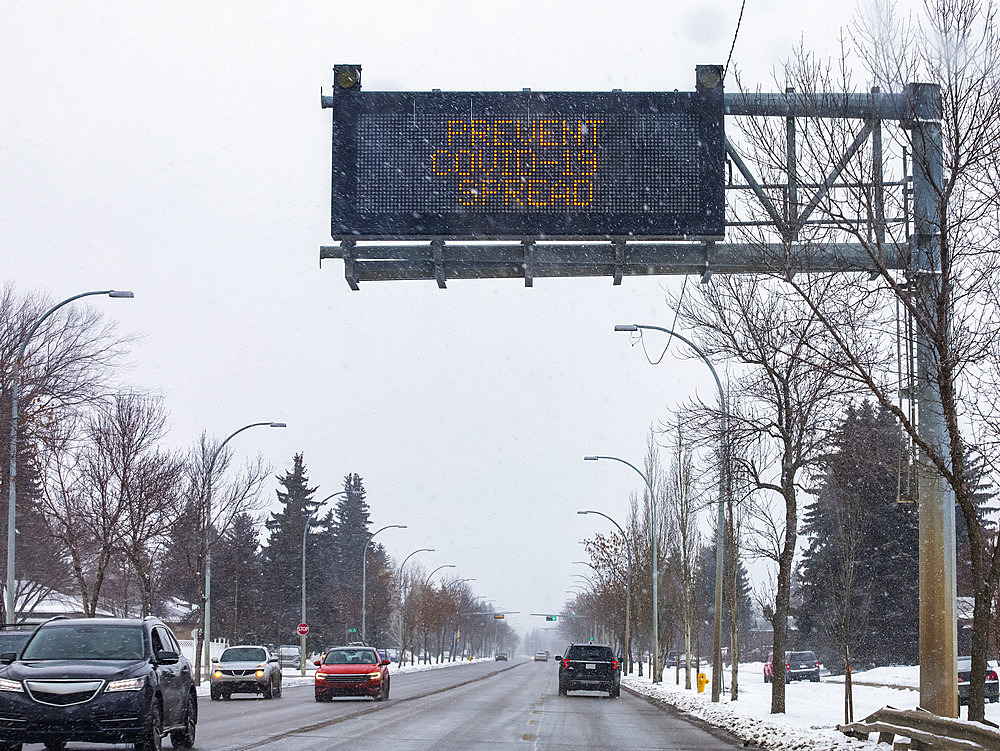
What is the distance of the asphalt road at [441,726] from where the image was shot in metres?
17.9

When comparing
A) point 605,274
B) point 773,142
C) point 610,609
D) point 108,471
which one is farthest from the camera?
point 610,609

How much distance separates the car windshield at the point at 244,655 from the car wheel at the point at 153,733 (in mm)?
21329

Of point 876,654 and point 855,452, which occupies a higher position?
point 855,452

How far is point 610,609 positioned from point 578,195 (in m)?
70.6

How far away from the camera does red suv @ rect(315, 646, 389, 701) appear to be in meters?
32.2

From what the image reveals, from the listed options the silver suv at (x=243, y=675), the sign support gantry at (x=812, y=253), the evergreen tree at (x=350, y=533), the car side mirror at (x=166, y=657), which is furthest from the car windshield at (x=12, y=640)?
the evergreen tree at (x=350, y=533)

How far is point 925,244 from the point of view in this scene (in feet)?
46.1

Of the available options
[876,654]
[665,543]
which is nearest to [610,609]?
[876,654]

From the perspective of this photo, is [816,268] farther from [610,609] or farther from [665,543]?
[610,609]

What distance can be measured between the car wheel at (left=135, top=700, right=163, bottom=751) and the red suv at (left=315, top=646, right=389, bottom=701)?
58.1ft

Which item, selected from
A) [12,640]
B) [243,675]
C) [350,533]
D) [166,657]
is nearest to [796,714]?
[166,657]

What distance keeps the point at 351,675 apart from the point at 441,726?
1026cm

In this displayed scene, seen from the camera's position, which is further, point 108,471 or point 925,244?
point 108,471

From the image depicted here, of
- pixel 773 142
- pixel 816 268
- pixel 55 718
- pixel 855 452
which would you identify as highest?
pixel 773 142
